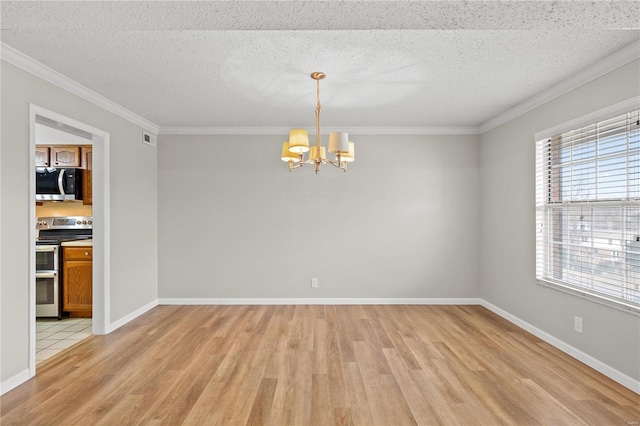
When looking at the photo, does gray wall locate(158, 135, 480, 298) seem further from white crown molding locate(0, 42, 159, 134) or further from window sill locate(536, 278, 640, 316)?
window sill locate(536, 278, 640, 316)

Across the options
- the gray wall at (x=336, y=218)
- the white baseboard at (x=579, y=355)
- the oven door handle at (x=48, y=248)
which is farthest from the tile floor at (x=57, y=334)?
the white baseboard at (x=579, y=355)

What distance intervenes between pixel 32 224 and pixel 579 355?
15.8 ft

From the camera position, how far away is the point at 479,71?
2.99 meters

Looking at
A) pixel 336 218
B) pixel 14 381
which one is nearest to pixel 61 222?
pixel 14 381

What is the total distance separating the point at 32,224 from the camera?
2.73 meters

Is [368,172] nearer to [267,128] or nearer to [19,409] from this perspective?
[267,128]

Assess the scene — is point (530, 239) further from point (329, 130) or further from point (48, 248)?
point (48, 248)

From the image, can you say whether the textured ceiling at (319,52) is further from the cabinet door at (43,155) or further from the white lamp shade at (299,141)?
the cabinet door at (43,155)

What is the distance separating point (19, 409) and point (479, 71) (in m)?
4.37

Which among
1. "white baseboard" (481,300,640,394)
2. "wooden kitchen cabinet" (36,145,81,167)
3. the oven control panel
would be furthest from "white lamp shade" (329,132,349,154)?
the oven control panel

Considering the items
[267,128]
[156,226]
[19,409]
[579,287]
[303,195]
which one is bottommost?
[19,409]

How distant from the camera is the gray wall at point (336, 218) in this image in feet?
16.2

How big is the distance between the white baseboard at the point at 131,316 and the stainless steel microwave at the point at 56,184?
1797 millimetres

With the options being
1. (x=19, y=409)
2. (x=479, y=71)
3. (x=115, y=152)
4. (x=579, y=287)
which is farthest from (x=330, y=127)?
(x=19, y=409)
